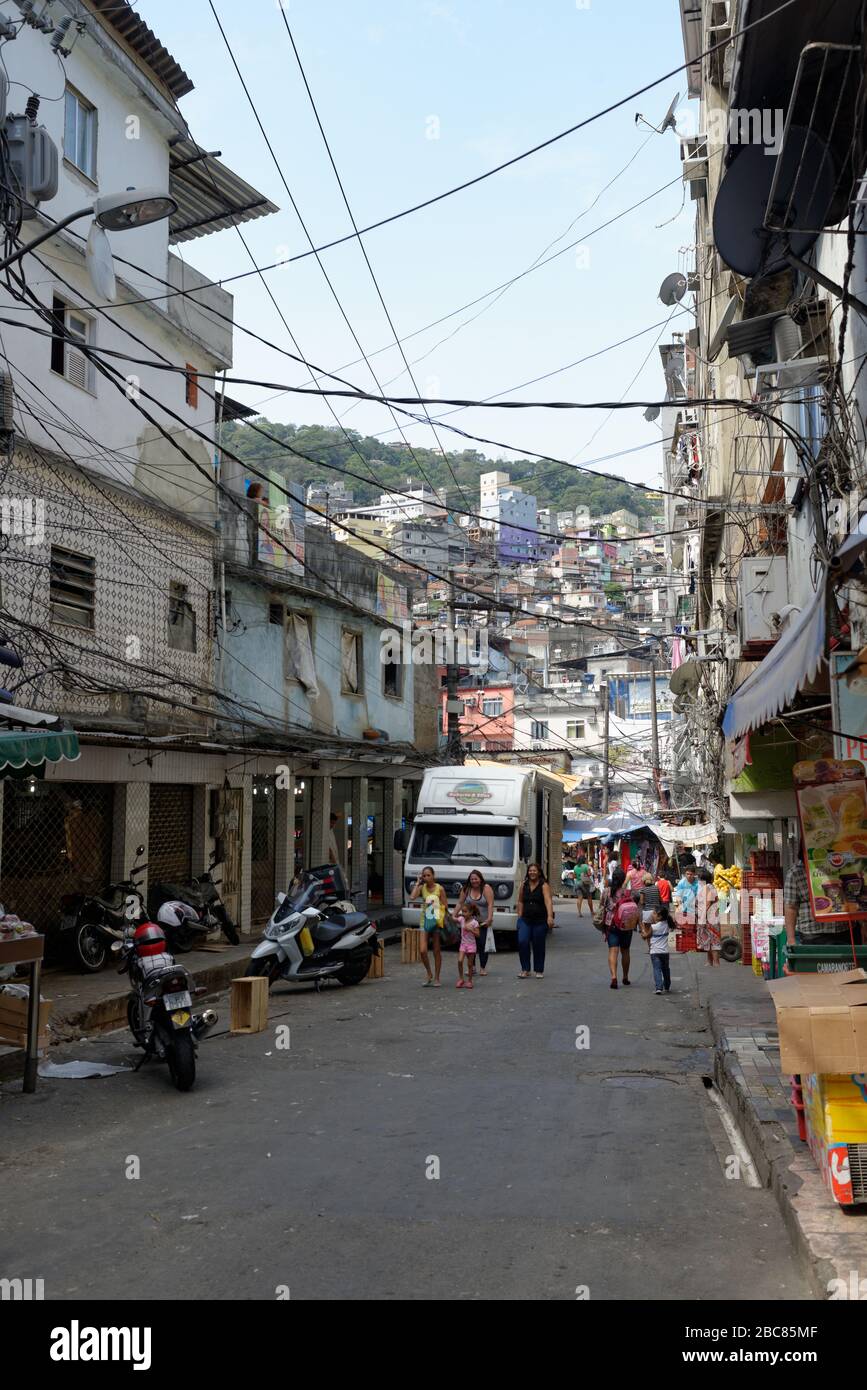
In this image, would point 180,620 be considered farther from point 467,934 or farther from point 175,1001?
point 175,1001

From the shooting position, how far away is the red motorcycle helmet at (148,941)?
35.1 feet

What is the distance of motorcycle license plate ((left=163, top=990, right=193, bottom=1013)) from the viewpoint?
10.1 metres

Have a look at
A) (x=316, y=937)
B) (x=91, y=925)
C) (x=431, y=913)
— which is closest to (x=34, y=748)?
(x=91, y=925)

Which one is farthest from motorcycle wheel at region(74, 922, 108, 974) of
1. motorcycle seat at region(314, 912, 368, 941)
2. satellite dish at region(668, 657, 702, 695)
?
satellite dish at region(668, 657, 702, 695)

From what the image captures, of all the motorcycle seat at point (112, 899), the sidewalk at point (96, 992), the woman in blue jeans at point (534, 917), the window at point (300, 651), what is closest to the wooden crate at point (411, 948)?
the sidewalk at point (96, 992)

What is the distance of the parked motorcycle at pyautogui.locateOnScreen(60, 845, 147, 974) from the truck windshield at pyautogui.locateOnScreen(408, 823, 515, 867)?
7.24 m

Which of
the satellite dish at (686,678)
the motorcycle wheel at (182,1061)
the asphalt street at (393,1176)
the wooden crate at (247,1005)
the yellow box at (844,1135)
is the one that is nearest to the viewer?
the asphalt street at (393,1176)

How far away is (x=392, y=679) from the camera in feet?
111

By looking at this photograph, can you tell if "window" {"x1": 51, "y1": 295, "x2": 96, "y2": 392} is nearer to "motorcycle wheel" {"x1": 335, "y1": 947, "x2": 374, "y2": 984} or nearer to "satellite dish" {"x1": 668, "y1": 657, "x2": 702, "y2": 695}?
"motorcycle wheel" {"x1": 335, "y1": 947, "x2": 374, "y2": 984}

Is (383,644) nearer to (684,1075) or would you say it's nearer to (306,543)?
(306,543)

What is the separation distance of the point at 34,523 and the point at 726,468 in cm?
1217

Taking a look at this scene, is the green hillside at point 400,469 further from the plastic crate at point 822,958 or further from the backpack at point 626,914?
the plastic crate at point 822,958

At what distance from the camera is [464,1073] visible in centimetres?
1088

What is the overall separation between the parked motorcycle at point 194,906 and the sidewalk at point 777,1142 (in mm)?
8609
